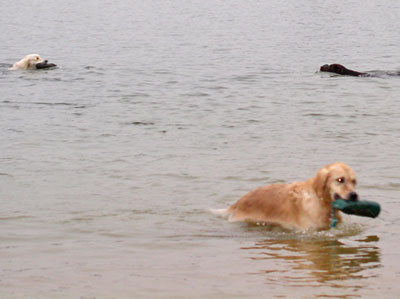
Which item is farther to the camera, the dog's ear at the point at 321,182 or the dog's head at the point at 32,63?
the dog's head at the point at 32,63

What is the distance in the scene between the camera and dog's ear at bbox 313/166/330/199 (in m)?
7.97

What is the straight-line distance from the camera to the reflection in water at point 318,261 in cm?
685

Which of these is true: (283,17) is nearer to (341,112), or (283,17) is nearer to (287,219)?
(341,112)

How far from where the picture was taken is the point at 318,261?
7516 mm

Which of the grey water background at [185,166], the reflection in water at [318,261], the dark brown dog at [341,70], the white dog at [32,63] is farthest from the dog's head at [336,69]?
the reflection in water at [318,261]

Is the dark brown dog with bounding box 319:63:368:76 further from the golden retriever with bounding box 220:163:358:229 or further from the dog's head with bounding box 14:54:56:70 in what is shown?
the golden retriever with bounding box 220:163:358:229

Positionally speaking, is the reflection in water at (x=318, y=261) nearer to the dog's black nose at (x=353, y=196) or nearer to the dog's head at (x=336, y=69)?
the dog's black nose at (x=353, y=196)

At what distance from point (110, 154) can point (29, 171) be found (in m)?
1.56

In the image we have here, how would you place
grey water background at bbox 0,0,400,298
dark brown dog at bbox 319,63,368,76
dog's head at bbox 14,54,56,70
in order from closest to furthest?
1. grey water background at bbox 0,0,400,298
2. dark brown dog at bbox 319,63,368,76
3. dog's head at bbox 14,54,56,70

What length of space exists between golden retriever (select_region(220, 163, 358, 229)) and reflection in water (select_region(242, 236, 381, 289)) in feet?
0.83

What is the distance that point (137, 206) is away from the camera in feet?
32.2

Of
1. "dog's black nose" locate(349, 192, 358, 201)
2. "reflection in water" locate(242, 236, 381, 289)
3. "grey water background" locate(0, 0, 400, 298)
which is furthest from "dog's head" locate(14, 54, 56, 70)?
"dog's black nose" locate(349, 192, 358, 201)

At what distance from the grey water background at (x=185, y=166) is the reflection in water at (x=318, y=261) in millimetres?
19

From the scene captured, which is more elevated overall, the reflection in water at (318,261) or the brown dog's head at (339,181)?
the brown dog's head at (339,181)
